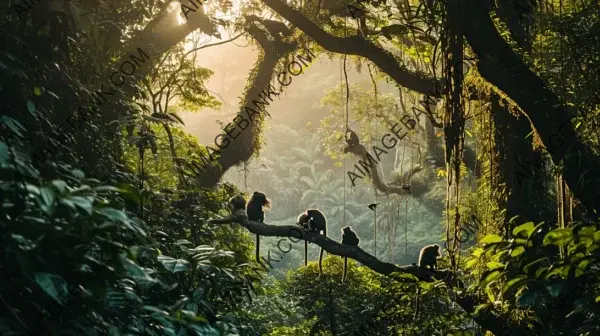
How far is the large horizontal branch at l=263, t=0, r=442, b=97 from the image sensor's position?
17.0 feet

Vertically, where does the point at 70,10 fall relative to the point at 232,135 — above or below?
below

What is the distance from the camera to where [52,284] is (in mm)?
1305

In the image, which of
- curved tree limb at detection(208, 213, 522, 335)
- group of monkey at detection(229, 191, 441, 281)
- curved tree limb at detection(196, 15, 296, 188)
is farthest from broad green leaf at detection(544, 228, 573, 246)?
curved tree limb at detection(196, 15, 296, 188)

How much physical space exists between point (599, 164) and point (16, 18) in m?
3.05

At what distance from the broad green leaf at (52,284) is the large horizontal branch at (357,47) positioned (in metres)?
4.10

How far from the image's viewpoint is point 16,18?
99.0 inches

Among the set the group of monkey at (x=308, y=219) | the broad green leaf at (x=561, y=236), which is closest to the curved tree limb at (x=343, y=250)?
the group of monkey at (x=308, y=219)

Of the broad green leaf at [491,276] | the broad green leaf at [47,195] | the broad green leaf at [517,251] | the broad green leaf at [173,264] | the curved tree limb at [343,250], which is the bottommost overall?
the broad green leaf at [47,195]

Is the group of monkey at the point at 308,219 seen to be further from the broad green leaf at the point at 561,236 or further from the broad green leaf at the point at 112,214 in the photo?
the broad green leaf at the point at 112,214

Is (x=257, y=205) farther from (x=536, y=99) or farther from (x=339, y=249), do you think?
(x=536, y=99)

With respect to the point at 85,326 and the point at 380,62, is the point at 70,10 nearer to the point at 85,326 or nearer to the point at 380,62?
the point at 85,326

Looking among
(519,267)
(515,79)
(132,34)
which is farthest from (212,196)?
(519,267)

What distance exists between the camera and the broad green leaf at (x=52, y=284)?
4.23 ft

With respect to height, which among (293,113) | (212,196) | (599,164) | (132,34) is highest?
(293,113)
